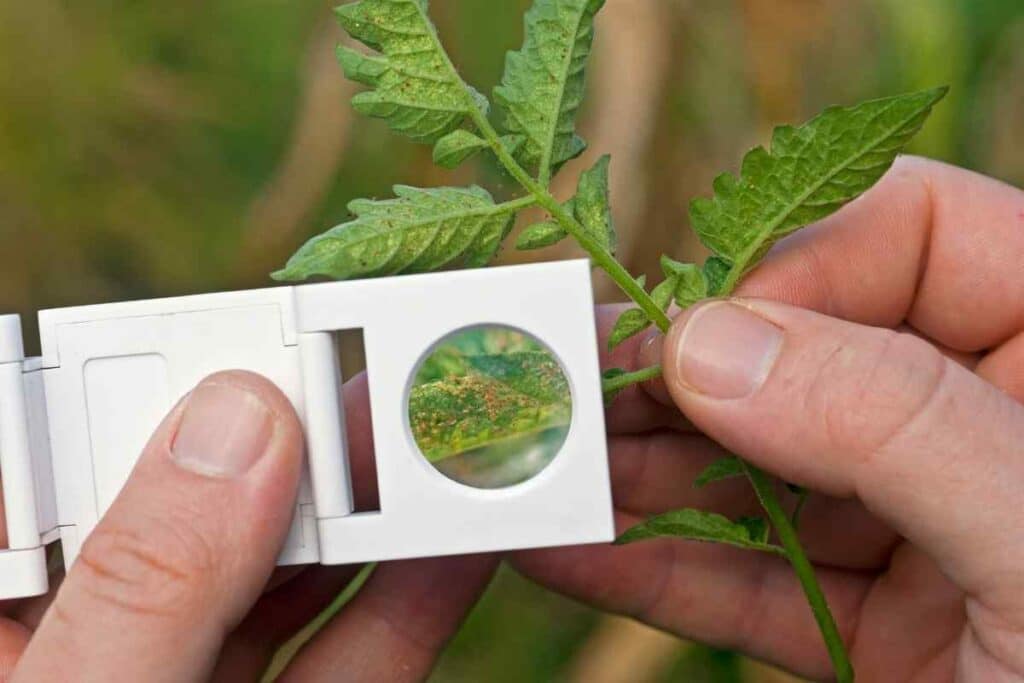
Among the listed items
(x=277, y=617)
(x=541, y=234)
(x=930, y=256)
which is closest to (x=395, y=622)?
(x=277, y=617)

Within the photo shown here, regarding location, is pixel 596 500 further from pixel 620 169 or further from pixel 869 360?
pixel 620 169

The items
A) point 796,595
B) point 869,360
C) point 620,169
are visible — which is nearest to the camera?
point 869,360

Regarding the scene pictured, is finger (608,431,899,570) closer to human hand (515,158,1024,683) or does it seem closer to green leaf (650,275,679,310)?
human hand (515,158,1024,683)

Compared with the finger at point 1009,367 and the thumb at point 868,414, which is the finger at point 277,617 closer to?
the thumb at point 868,414

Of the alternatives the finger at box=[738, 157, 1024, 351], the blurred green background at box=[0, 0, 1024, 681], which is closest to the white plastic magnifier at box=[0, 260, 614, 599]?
the finger at box=[738, 157, 1024, 351]

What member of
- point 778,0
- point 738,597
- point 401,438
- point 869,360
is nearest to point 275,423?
point 401,438

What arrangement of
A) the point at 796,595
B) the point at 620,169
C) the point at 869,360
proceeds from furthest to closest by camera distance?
the point at 620,169 → the point at 796,595 → the point at 869,360
